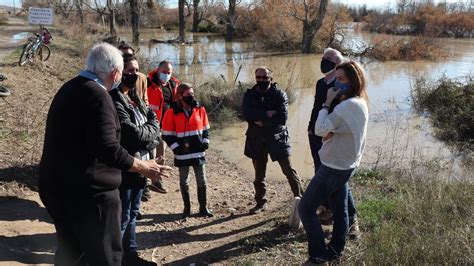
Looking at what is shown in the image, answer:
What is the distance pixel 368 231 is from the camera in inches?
186

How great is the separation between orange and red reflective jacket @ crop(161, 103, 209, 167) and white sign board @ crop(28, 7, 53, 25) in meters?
8.80

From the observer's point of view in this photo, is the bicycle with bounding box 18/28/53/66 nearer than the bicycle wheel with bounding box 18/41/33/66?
No

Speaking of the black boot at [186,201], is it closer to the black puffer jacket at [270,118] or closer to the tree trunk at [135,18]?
the black puffer jacket at [270,118]

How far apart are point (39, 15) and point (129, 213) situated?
1023cm

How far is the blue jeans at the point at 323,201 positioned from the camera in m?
Result: 3.73

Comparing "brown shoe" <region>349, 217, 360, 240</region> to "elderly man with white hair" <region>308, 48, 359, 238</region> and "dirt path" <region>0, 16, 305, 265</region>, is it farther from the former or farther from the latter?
"dirt path" <region>0, 16, 305, 265</region>

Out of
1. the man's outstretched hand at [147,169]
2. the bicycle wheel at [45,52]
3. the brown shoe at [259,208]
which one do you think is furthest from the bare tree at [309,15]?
the man's outstretched hand at [147,169]

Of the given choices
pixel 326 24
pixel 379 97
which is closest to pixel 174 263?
pixel 379 97

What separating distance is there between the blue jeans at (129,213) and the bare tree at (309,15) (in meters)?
28.6

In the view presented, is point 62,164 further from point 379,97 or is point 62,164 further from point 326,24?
point 326,24

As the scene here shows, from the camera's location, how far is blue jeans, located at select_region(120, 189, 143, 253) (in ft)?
12.6

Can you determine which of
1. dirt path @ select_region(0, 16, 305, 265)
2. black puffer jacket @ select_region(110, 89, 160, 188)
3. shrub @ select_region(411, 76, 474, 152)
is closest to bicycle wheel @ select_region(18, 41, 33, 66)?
dirt path @ select_region(0, 16, 305, 265)

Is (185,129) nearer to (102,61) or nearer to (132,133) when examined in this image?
(132,133)

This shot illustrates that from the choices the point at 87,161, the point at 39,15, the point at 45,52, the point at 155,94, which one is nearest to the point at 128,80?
the point at 87,161
